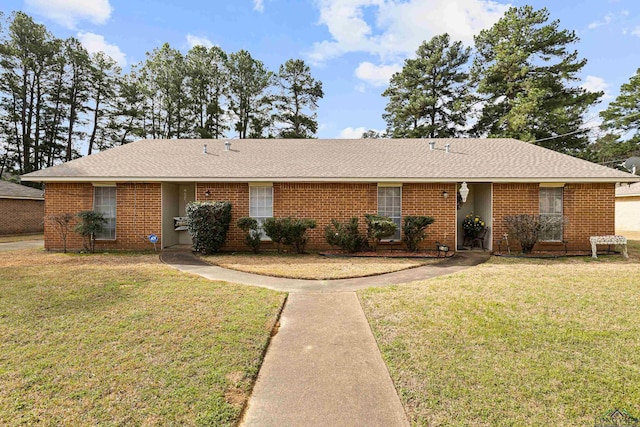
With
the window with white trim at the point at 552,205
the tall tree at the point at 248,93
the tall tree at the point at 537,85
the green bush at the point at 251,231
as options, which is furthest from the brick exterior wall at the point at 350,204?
the tall tree at the point at 248,93

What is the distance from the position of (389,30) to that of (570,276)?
12.5m

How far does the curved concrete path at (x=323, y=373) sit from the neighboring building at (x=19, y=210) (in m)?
20.9

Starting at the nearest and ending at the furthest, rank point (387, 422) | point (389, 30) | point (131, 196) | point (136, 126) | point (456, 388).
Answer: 1. point (387, 422)
2. point (456, 388)
3. point (131, 196)
4. point (389, 30)
5. point (136, 126)

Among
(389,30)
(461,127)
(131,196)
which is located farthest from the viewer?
(461,127)

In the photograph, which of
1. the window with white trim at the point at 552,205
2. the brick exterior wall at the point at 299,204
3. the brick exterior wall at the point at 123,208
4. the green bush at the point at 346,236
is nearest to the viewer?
the green bush at the point at 346,236

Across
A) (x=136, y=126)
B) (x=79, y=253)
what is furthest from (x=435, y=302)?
(x=136, y=126)

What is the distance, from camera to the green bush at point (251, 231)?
991 centimetres

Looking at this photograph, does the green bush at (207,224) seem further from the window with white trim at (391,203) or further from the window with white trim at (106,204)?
the window with white trim at (391,203)

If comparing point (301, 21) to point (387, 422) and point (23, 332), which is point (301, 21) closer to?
point (23, 332)

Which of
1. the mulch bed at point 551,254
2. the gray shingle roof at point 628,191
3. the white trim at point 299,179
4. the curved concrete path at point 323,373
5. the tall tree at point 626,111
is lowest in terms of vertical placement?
the curved concrete path at point 323,373

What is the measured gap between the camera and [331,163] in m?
11.5

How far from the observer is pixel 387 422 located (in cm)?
234

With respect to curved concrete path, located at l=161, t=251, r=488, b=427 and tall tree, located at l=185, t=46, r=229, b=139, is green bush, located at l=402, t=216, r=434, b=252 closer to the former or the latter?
curved concrete path, located at l=161, t=251, r=488, b=427

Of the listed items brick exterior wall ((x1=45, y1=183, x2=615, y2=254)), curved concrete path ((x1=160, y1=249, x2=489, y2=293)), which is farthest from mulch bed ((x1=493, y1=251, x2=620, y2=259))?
curved concrete path ((x1=160, y1=249, x2=489, y2=293))
